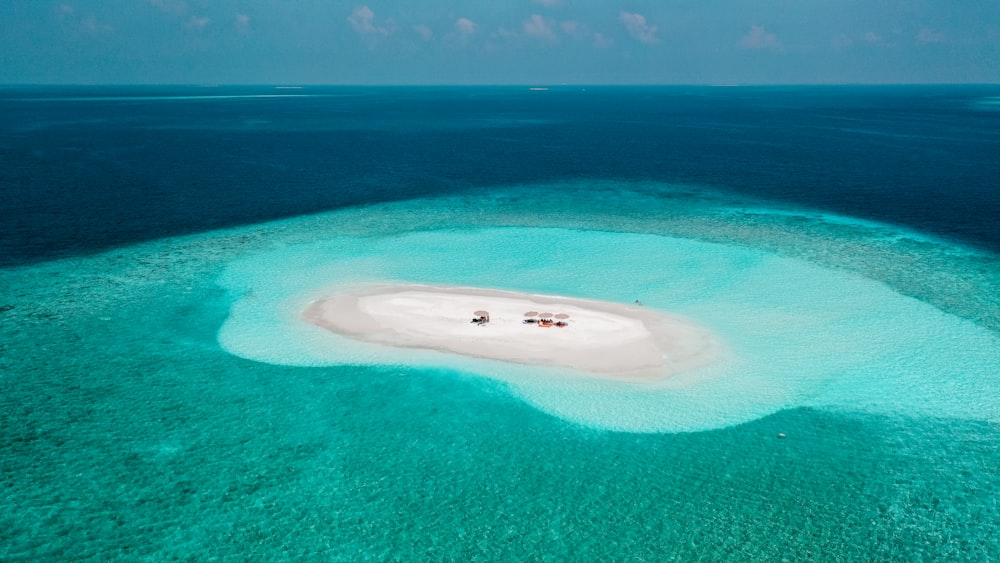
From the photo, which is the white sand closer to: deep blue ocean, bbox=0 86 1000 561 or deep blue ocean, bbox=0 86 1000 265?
deep blue ocean, bbox=0 86 1000 561

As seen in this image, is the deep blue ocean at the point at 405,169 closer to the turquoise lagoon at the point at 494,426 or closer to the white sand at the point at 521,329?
the turquoise lagoon at the point at 494,426

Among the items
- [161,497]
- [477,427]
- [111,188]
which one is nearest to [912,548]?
[477,427]

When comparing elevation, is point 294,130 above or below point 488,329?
above

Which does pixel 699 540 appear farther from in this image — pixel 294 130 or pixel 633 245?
pixel 294 130

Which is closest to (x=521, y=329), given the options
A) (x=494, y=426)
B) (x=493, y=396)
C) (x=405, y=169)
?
(x=493, y=396)

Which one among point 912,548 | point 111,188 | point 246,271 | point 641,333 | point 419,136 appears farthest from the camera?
point 419,136

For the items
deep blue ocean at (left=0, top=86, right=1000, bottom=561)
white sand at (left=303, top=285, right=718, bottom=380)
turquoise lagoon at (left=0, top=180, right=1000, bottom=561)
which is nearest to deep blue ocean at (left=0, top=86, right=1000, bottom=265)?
deep blue ocean at (left=0, top=86, right=1000, bottom=561)

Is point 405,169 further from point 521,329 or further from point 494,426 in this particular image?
point 494,426
